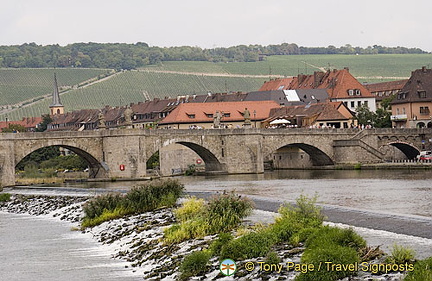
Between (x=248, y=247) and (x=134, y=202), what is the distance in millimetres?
18914

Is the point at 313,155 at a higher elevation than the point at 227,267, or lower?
lower

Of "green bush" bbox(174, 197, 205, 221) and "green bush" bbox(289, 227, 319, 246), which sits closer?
"green bush" bbox(289, 227, 319, 246)

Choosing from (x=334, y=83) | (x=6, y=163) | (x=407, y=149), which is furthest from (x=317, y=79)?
(x=6, y=163)

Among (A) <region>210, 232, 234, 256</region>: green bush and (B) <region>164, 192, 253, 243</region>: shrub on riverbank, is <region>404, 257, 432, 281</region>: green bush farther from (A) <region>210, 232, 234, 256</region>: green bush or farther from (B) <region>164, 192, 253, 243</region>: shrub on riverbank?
(B) <region>164, 192, 253, 243</region>: shrub on riverbank

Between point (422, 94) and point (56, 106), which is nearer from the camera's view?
point (422, 94)

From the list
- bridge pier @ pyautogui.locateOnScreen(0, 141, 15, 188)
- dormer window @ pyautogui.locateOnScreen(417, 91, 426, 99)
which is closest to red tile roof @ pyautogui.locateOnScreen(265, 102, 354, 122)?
dormer window @ pyautogui.locateOnScreen(417, 91, 426, 99)

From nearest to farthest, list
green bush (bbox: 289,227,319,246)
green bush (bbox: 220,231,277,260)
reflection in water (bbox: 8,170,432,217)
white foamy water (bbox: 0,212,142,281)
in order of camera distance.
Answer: green bush (bbox: 220,231,277,260) < green bush (bbox: 289,227,319,246) < white foamy water (bbox: 0,212,142,281) < reflection in water (bbox: 8,170,432,217)

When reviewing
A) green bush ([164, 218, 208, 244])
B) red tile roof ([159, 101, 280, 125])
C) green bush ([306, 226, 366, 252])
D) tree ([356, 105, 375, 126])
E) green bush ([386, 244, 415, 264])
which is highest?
red tile roof ([159, 101, 280, 125])

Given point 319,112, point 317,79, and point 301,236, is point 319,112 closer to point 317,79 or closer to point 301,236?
point 317,79

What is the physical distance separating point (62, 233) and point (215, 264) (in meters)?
18.3

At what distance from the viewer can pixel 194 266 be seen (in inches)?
1059

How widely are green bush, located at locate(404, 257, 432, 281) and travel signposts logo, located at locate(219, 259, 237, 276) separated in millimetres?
5918

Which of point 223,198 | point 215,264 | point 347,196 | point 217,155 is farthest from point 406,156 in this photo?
point 215,264

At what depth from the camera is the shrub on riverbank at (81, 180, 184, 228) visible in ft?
148
